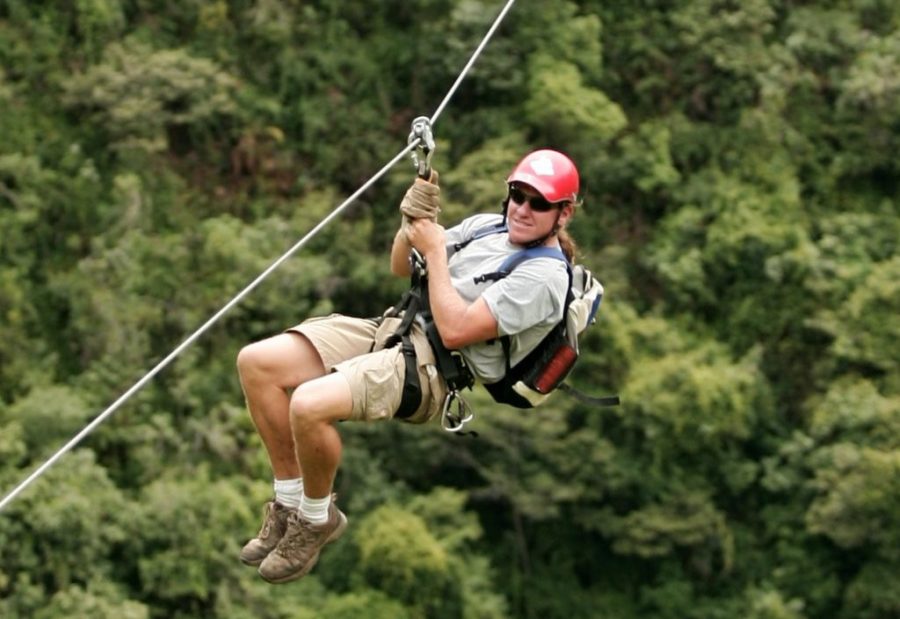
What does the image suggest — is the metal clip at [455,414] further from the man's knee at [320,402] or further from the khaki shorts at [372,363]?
the man's knee at [320,402]

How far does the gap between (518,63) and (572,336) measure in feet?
43.6

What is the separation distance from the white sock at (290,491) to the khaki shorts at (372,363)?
296 mm

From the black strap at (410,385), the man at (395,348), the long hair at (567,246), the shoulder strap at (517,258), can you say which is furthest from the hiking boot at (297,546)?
the long hair at (567,246)

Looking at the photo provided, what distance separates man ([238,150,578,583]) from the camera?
421cm

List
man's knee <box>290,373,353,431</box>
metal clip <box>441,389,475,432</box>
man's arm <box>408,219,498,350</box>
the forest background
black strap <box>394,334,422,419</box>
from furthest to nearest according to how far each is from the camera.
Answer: the forest background → metal clip <box>441,389,475,432</box> → black strap <box>394,334,422,419</box> → man's arm <box>408,219,498,350</box> → man's knee <box>290,373,353,431</box>

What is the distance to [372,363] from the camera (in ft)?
14.0

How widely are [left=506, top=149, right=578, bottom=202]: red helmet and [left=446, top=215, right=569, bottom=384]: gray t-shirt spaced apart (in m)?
0.16

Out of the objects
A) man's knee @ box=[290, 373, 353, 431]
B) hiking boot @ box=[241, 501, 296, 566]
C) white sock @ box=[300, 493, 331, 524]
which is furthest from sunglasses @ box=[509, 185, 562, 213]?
hiking boot @ box=[241, 501, 296, 566]

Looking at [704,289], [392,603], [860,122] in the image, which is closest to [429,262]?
[392,603]

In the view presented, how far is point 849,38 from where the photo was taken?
58.6 ft

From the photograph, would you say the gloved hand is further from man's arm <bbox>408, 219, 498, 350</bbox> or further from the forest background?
the forest background

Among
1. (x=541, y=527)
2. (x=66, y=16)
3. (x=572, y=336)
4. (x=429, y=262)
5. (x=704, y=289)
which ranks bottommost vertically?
(x=541, y=527)

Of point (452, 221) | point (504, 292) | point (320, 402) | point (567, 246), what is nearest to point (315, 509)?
point (320, 402)

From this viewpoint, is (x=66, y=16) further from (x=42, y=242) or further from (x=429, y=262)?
(x=429, y=262)
